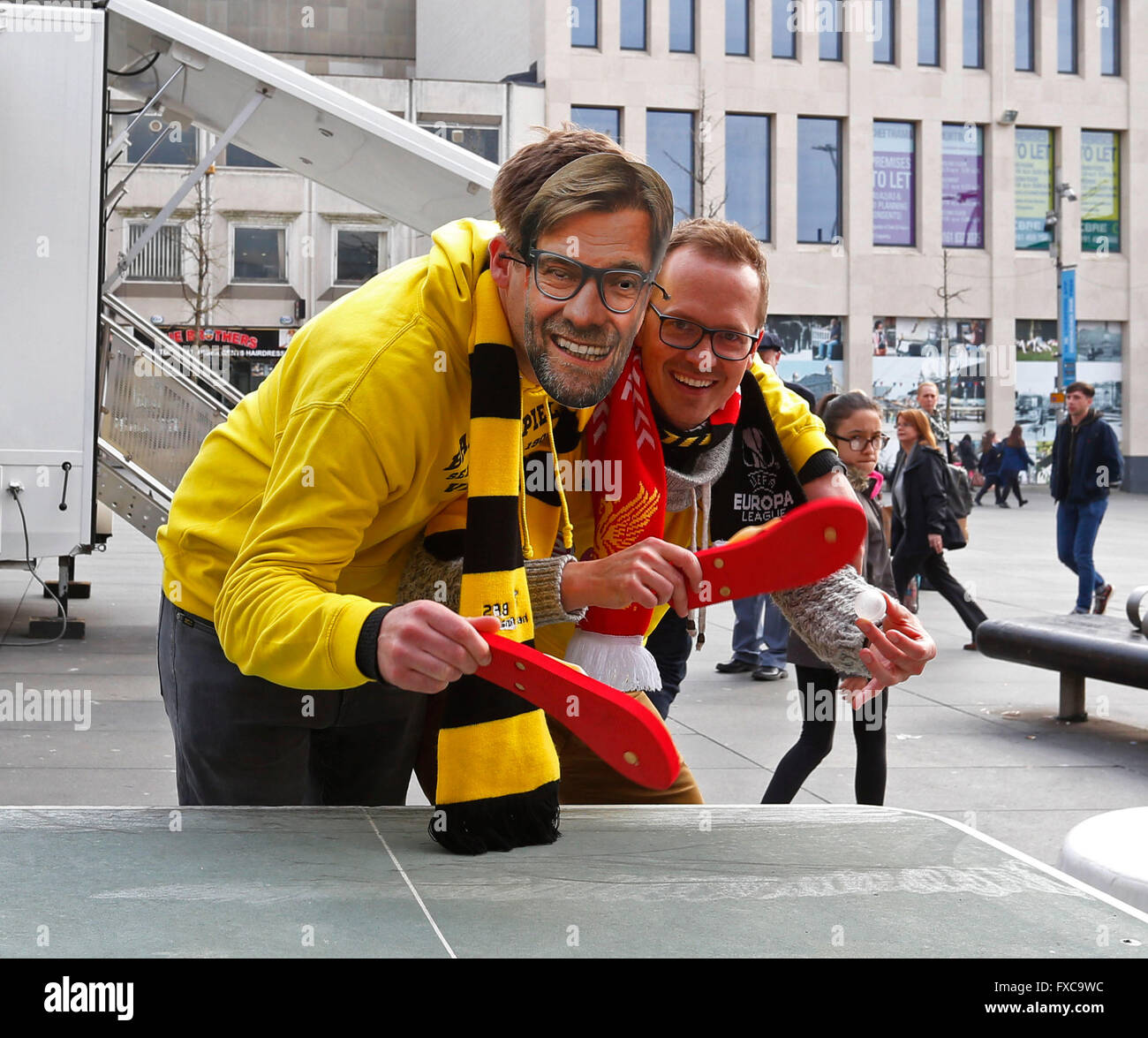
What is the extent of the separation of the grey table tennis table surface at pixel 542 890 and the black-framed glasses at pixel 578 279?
0.89 meters

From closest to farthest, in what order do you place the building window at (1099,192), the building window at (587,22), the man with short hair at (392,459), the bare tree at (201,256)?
the man with short hair at (392,459) < the bare tree at (201,256) < the building window at (587,22) < the building window at (1099,192)

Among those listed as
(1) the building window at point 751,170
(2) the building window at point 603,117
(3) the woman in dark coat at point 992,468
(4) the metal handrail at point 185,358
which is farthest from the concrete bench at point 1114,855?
(1) the building window at point 751,170

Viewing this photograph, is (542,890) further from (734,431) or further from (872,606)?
(734,431)

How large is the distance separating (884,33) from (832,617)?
38.9m

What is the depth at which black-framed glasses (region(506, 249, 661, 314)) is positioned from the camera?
7.26 ft

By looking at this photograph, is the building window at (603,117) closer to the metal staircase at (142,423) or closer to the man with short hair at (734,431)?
the metal staircase at (142,423)

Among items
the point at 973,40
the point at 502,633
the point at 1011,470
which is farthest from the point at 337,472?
the point at 973,40

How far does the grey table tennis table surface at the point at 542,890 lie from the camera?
5.85 feet

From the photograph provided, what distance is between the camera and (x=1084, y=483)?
11.6 metres

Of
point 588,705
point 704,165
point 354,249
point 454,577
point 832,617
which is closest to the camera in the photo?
point 588,705

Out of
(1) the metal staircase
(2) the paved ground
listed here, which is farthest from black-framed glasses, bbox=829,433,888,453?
(1) the metal staircase

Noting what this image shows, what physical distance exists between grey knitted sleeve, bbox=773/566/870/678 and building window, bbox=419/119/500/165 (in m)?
31.8

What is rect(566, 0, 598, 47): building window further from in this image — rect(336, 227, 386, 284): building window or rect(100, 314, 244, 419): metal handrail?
rect(100, 314, 244, 419): metal handrail
